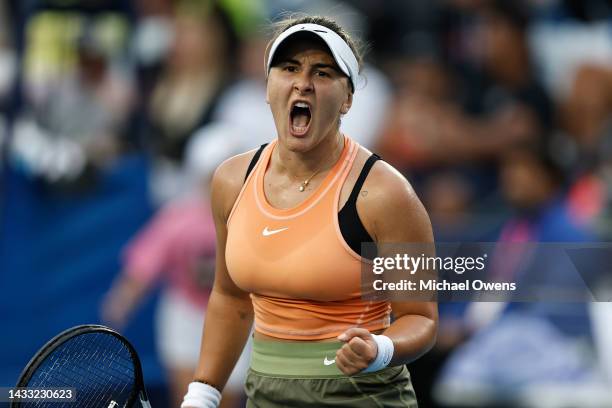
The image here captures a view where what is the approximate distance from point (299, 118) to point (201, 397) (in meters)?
1.04

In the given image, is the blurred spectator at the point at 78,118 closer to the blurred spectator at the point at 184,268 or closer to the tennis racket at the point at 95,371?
the blurred spectator at the point at 184,268

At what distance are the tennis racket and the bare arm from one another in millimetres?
245

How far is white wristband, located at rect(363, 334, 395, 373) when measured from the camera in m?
3.53

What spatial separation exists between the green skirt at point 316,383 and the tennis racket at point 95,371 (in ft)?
1.57

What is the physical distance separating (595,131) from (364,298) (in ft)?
14.2

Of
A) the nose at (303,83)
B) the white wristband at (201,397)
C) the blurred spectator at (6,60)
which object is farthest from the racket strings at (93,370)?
the blurred spectator at (6,60)

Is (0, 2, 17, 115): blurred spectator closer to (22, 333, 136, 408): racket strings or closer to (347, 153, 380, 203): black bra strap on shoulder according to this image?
(22, 333, 136, 408): racket strings

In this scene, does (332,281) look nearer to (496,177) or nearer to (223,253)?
(223,253)

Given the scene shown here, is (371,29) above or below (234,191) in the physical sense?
above

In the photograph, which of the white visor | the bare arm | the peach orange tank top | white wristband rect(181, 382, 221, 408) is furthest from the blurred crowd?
the white visor

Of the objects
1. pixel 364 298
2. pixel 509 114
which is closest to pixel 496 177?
pixel 509 114

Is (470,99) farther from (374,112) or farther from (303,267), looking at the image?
(303,267)

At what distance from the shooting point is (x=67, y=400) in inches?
160

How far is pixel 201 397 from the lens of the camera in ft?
13.4
